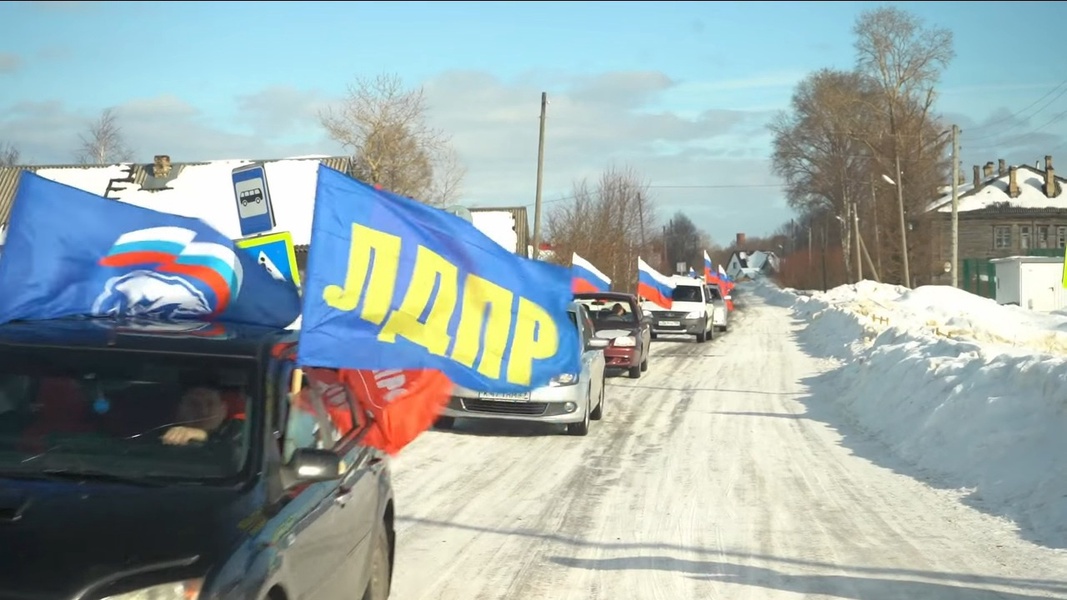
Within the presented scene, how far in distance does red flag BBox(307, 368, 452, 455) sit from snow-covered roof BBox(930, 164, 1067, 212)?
293ft

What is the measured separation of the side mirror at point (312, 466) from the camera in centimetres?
Result: 473

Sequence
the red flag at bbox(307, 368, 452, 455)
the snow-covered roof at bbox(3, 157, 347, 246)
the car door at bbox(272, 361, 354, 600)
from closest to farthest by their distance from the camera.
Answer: the car door at bbox(272, 361, 354, 600) → the red flag at bbox(307, 368, 452, 455) → the snow-covered roof at bbox(3, 157, 347, 246)

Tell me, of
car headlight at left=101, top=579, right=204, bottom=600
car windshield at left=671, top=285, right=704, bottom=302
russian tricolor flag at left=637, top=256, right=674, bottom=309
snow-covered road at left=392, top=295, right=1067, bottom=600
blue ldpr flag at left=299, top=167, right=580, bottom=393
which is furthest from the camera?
car windshield at left=671, top=285, right=704, bottom=302

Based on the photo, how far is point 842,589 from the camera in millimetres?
7027

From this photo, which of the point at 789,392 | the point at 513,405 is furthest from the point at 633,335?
the point at 513,405

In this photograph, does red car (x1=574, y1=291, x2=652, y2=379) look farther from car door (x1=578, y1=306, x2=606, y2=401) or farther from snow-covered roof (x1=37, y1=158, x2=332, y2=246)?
snow-covered roof (x1=37, y1=158, x2=332, y2=246)

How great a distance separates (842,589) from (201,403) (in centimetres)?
411

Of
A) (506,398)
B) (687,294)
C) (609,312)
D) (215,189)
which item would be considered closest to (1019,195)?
(687,294)

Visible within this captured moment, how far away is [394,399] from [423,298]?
1.09m

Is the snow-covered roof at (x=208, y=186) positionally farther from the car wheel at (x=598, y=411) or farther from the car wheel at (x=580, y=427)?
the car wheel at (x=580, y=427)

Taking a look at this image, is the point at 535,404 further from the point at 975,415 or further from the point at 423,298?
the point at 423,298

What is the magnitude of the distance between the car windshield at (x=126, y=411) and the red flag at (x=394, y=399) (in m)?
1.38

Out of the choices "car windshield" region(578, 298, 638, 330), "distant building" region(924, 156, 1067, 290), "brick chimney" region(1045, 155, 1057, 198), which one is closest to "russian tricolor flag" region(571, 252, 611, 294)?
"car windshield" region(578, 298, 638, 330)

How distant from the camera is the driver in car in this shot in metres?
4.73
